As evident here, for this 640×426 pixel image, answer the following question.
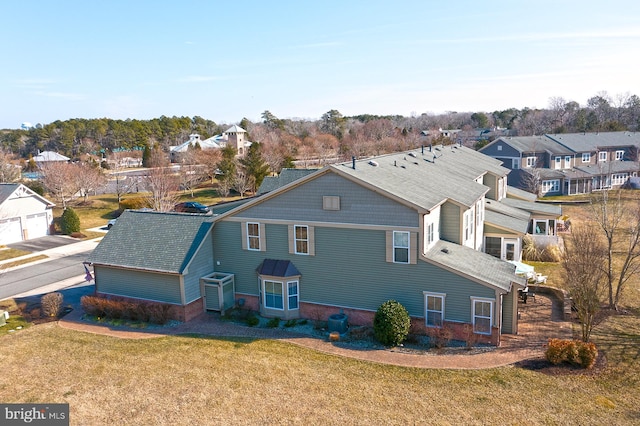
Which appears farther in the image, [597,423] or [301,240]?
[301,240]

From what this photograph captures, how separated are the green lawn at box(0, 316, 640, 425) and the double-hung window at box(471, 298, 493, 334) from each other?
2.78 metres

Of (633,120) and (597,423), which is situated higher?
(633,120)

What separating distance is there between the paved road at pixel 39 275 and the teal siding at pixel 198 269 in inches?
484

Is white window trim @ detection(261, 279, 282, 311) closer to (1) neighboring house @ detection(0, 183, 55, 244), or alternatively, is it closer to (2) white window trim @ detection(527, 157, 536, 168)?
(1) neighboring house @ detection(0, 183, 55, 244)

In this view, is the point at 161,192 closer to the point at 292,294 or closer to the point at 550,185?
the point at 292,294

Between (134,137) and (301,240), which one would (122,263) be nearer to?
(301,240)

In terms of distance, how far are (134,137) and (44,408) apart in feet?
365

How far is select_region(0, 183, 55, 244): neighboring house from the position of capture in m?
40.8

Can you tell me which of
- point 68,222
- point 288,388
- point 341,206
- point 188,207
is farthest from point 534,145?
point 288,388

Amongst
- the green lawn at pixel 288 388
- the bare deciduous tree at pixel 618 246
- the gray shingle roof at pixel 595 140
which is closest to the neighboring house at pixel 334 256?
the green lawn at pixel 288 388

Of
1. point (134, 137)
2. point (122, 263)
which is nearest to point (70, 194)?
point (122, 263)

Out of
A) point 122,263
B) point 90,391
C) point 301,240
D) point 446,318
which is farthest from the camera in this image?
point 122,263

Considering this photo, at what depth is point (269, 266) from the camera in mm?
23703

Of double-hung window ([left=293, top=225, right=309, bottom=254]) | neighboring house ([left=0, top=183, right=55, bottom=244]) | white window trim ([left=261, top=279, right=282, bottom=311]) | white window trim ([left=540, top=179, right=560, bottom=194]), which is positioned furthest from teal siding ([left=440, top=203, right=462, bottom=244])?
white window trim ([left=540, top=179, right=560, bottom=194])
